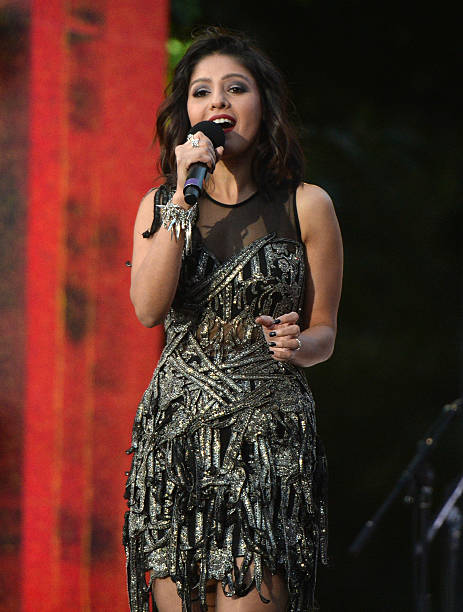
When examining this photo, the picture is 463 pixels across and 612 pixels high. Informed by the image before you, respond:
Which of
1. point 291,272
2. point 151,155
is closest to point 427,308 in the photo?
point 151,155

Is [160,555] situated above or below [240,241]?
below

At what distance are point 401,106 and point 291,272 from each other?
4345 mm

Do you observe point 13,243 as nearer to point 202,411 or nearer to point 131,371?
point 131,371

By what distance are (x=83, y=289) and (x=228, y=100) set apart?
881 mm

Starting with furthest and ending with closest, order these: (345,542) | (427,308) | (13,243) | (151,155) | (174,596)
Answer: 1. (427,308)
2. (345,542)
3. (151,155)
4. (13,243)
5. (174,596)

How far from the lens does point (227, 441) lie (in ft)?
6.71

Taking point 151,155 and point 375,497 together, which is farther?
point 375,497

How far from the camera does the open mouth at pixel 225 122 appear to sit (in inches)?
84.7

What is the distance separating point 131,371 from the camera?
2.90m

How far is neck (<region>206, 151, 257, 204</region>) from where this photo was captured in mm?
2225

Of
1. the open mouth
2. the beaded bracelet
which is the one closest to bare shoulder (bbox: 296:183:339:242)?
the open mouth

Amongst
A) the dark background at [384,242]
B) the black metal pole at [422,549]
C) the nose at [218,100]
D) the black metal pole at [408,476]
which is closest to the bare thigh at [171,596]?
the nose at [218,100]

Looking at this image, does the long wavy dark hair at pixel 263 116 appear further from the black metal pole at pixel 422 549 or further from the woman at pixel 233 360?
the black metal pole at pixel 422 549

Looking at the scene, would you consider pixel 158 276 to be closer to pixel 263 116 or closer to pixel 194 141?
pixel 194 141
